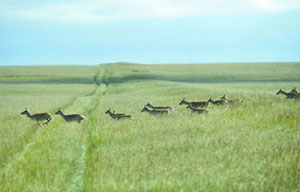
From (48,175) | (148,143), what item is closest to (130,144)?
(148,143)

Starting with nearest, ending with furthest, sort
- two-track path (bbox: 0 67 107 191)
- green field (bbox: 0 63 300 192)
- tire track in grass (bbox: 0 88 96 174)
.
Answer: green field (bbox: 0 63 300 192) → two-track path (bbox: 0 67 107 191) → tire track in grass (bbox: 0 88 96 174)

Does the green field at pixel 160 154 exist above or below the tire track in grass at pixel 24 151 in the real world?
above

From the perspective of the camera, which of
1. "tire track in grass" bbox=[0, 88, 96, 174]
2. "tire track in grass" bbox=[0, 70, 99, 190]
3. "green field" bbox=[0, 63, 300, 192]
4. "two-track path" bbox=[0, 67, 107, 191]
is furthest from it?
"tire track in grass" bbox=[0, 88, 96, 174]

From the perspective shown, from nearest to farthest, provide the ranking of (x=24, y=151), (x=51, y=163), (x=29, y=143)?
1. (x=51, y=163)
2. (x=24, y=151)
3. (x=29, y=143)

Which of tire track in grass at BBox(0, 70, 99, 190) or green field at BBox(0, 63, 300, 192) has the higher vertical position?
green field at BBox(0, 63, 300, 192)

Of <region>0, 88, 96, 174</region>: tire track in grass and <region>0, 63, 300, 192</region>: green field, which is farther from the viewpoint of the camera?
<region>0, 88, 96, 174</region>: tire track in grass

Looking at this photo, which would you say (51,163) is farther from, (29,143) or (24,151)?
(29,143)

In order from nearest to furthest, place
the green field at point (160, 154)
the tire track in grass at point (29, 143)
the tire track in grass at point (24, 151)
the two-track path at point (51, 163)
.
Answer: the green field at point (160, 154)
the two-track path at point (51, 163)
the tire track in grass at point (24, 151)
the tire track in grass at point (29, 143)

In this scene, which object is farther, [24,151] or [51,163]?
[24,151]

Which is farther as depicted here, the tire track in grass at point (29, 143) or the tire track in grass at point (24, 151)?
the tire track in grass at point (29, 143)

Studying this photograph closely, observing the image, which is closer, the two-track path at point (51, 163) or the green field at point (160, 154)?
the green field at point (160, 154)

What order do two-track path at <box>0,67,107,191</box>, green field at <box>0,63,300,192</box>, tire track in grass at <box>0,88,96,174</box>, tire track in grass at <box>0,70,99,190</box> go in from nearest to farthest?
green field at <box>0,63,300,192</box> → two-track path at <box>0,67,107,191</box> → tire track in grass at <box>0,70,99,190</box> → tire track in grass at <box>0,88,96,174</box>

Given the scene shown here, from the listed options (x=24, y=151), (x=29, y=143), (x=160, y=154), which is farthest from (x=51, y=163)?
(x=29, y=143)

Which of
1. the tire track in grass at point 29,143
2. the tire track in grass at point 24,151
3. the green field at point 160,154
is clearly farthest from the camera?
the tire track in grass at point 29,143
